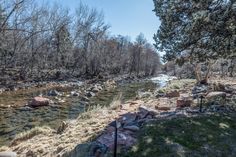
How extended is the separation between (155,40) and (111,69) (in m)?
47.2

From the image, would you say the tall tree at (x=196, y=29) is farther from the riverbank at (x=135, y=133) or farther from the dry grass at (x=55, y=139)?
the dry grass at (x=55, y=139)

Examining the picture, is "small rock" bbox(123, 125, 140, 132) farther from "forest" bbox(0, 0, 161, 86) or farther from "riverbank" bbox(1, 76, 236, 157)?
"forest" bbox(0, 0, 161, 86)

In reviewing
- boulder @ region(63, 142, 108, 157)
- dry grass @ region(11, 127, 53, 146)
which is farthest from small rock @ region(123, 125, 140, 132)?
dry grass @ region(11, 127, 53, 146)

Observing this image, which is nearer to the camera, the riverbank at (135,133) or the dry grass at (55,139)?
the riverbank at (135,133)

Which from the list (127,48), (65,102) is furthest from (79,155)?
(127,48)

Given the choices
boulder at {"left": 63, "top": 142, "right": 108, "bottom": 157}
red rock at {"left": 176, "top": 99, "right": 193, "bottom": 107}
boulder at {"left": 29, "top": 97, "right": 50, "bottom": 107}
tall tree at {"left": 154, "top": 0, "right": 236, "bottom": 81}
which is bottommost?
boulder at {"left": 29, "top": 97, "right": 50, "bottom": 107}

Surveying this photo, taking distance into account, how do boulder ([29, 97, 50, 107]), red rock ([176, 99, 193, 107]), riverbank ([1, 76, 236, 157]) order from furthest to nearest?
1. boulder ([29, 97, 50, 107])
2. red rock ([176, 99, 193, 107])
3. riverbank ([1, 76, 236, 157])

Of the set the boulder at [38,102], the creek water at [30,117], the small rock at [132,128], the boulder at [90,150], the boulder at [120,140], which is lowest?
the creek water at [30,117]

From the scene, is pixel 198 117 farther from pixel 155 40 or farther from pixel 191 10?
pixel 155 40

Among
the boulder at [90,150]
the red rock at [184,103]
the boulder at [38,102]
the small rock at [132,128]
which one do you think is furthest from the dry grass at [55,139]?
the boulder at [38,102]

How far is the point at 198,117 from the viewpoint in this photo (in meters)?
8.58

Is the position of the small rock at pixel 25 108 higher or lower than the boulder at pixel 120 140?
lower

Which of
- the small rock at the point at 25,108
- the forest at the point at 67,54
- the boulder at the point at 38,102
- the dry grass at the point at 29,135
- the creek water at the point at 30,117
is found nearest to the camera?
the dry grass at the point at 29,135

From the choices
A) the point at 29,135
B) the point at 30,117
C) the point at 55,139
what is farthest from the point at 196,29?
the point at 30,117
